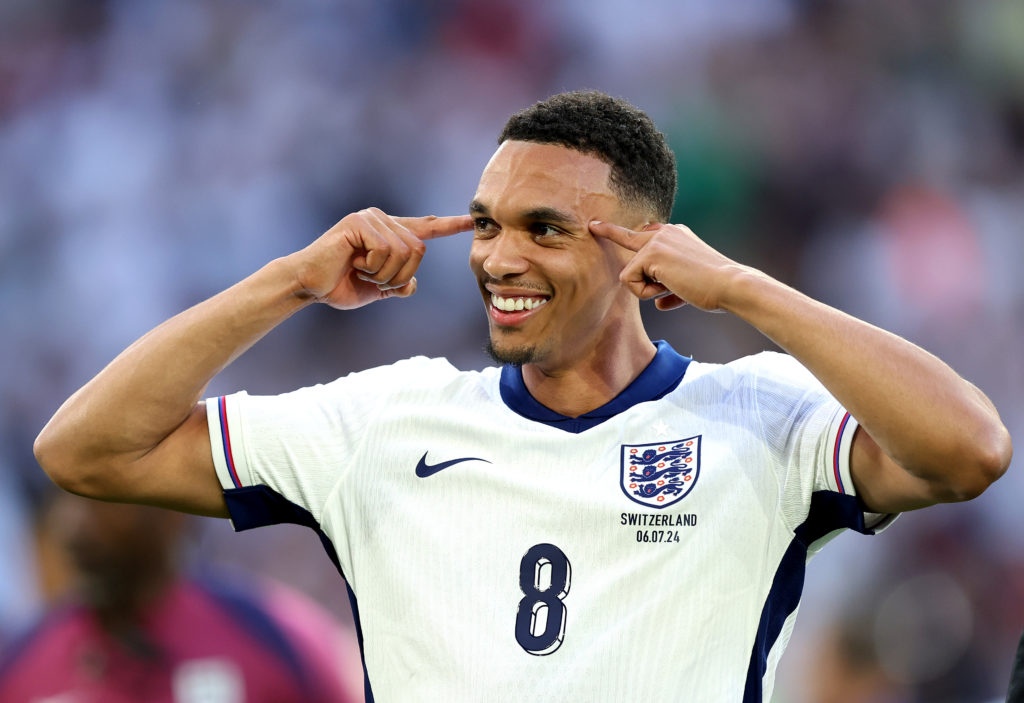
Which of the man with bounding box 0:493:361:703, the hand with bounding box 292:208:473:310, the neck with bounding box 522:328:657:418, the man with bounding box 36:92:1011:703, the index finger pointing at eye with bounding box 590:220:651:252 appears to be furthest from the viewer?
the man with bounding box 0:493:361:703

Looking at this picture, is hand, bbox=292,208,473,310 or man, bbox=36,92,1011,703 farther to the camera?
hand, bbox=292,208,473,310

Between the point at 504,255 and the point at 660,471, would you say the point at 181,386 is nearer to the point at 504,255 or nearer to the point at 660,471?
the point at 504,255

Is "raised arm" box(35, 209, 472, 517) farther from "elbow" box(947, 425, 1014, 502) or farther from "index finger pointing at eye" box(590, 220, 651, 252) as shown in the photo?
"elbow" box(947, 425, 1014, 502)

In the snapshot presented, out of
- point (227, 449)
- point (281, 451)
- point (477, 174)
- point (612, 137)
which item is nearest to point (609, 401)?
point (612, 137)

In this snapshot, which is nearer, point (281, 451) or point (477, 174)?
point (281, 451)

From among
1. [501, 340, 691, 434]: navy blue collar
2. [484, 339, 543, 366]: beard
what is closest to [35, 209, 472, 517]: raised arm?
[484, 339, 543, 366]: beard

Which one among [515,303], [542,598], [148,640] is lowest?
[148,640]

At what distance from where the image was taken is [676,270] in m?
2.39

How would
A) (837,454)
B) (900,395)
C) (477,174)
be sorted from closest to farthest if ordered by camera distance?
(900,395), (837,454), (477,174)

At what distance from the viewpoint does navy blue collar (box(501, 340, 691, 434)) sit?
2598 mm

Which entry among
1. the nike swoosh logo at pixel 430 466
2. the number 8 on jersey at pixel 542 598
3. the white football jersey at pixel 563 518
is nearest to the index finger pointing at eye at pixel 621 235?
the white football jersey at pixel 563 518

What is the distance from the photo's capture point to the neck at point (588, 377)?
268 cm

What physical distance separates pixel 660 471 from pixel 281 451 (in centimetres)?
82

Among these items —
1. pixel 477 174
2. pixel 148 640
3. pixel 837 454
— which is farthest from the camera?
pixel 477 174
